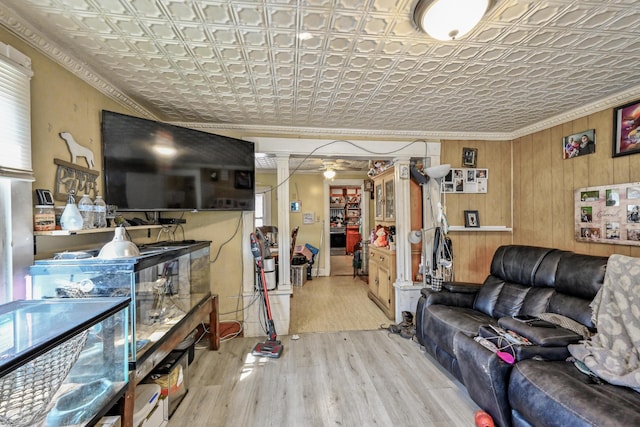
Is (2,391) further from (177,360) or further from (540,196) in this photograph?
(540,196)

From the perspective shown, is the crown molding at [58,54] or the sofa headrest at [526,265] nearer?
the crown molding at [58,54]

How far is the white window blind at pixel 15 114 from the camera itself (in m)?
1.25

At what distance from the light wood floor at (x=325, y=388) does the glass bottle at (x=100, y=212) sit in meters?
1.45

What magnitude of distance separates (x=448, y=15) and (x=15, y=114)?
220 centimetres

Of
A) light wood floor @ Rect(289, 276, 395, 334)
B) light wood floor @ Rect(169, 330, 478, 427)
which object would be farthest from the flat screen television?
light wood floor @ Rect(289, 276, 395, 334)

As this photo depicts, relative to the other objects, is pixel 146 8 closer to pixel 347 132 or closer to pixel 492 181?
pixel 347 132

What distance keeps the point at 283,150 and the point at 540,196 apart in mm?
3088

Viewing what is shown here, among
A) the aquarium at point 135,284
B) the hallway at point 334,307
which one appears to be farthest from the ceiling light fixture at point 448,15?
the hallway at point 334,307

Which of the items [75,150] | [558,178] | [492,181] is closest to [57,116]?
[75,150]

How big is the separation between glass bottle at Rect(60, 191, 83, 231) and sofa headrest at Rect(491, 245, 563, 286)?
3435 millimetres

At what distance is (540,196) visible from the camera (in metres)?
3.05

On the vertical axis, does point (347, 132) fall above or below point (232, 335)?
above

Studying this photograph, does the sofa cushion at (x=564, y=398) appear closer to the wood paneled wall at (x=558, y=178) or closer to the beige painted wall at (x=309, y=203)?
the wood paneled wall at (x=558, y=178)

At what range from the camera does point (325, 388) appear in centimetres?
209
